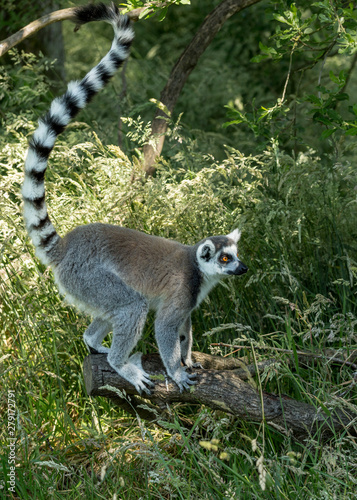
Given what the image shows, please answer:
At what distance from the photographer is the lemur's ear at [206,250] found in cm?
419

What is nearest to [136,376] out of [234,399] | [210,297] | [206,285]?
[234,399]

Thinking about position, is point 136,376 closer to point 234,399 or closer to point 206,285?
point 234,399

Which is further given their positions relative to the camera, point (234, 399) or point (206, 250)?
point (206, 250)

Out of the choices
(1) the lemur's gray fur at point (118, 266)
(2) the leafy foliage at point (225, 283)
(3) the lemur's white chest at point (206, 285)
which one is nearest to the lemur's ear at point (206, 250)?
(1) the lemur's gray fur at point (118, 266)

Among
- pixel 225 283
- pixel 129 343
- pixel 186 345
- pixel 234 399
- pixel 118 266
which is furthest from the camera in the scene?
pixel 225 283

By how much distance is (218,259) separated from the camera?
4.21 meters

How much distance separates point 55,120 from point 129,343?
1.59 meters

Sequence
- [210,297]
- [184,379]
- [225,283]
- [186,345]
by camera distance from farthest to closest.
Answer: [210,297] < [225,283] < [186,345] < [184,379]

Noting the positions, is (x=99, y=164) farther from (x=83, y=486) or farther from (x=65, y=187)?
(x=83, y=486)

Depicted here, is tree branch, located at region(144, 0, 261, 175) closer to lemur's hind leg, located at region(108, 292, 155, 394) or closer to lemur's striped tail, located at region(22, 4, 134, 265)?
lemur's striped tail, located at region(22, 4, 134, 265)

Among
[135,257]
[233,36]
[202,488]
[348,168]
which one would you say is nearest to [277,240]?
[348,168]

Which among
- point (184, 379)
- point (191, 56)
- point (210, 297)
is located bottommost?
point (210, 297)

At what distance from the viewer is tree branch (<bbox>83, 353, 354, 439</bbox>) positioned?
3.63 metres

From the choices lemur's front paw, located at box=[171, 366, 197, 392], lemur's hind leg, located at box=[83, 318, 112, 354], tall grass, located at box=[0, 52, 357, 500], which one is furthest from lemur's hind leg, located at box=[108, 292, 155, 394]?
tall grass, located at box=[0, 52, 357, 500]
